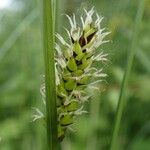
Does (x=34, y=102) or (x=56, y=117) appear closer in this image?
(x=56, y=117)

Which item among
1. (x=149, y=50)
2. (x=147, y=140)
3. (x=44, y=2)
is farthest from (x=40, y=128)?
(x=149, y=50)

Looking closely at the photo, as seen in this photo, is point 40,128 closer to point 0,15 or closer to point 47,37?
point 0,15

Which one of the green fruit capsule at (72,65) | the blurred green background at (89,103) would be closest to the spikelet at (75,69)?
the green fruit capsule at (72,65)

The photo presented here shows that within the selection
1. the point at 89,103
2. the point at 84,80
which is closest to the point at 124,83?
the point at 84,80

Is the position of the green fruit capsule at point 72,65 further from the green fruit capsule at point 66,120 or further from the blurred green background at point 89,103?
the blurred green background at point 89,103

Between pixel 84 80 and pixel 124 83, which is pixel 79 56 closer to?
pixel 84 80

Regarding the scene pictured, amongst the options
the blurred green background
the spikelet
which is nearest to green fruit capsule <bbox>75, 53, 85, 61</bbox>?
the spikelet
